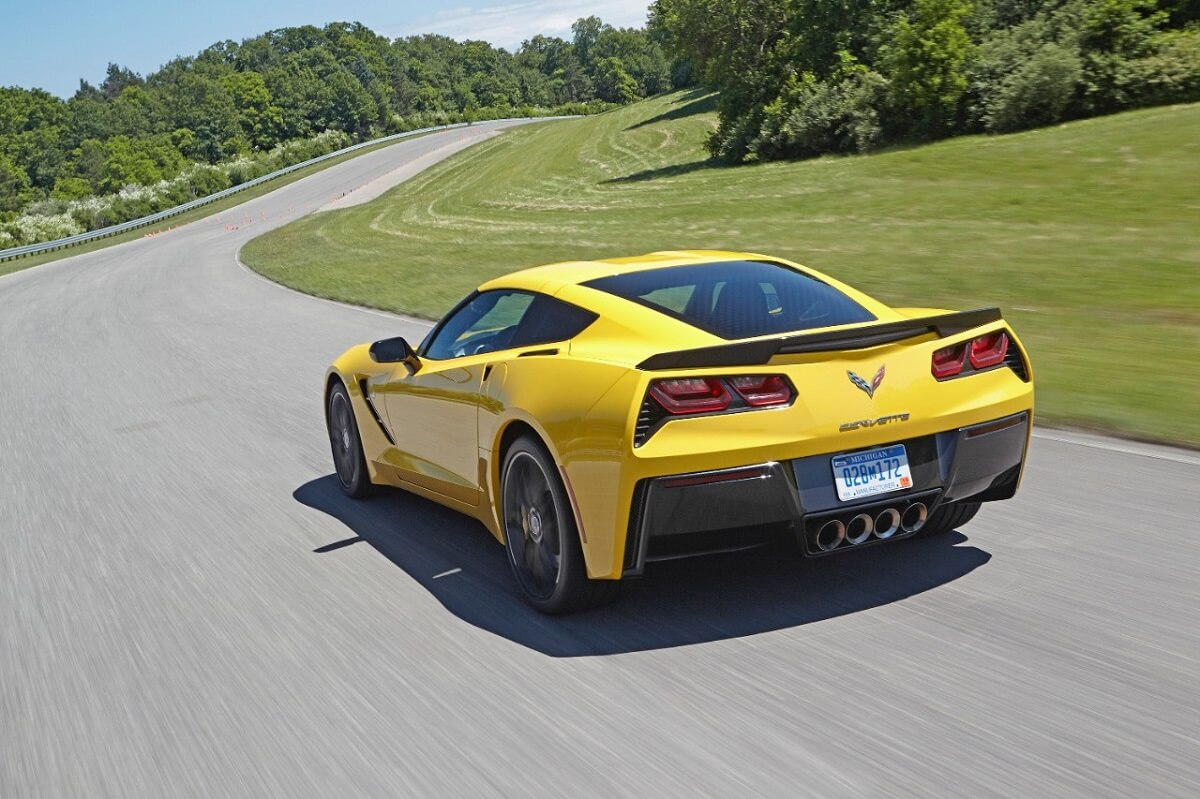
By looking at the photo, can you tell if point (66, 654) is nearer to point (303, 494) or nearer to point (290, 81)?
point (303, 494)

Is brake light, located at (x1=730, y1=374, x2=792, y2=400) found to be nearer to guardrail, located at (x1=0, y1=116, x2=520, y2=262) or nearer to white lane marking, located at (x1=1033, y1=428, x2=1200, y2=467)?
white lane marking, located at (x1=1033, y1=428, x2=1200, y2=467)

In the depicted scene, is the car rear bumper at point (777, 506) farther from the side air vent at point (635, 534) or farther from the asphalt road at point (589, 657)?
the asphalt road at point (589, 657)

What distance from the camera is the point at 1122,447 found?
7129 millimetres

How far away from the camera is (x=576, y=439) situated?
4.58 meters

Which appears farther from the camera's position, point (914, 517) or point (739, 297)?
point (739, 297)

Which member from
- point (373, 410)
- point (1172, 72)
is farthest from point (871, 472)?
point (1172, 72)

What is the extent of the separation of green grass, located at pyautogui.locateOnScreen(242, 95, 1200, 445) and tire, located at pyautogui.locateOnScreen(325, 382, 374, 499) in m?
4.26

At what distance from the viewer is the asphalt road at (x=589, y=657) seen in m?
3.58

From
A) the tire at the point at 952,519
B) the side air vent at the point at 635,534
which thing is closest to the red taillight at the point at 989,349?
the tire at the point at 952,519

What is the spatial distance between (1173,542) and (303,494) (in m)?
4.67

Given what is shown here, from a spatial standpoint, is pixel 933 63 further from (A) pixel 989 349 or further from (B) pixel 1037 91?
(A) pixel 989 349

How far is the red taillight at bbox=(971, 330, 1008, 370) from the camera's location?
492 cm

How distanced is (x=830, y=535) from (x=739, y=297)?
125 centimetres

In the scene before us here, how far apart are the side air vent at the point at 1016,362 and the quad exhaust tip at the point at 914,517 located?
80 cm
